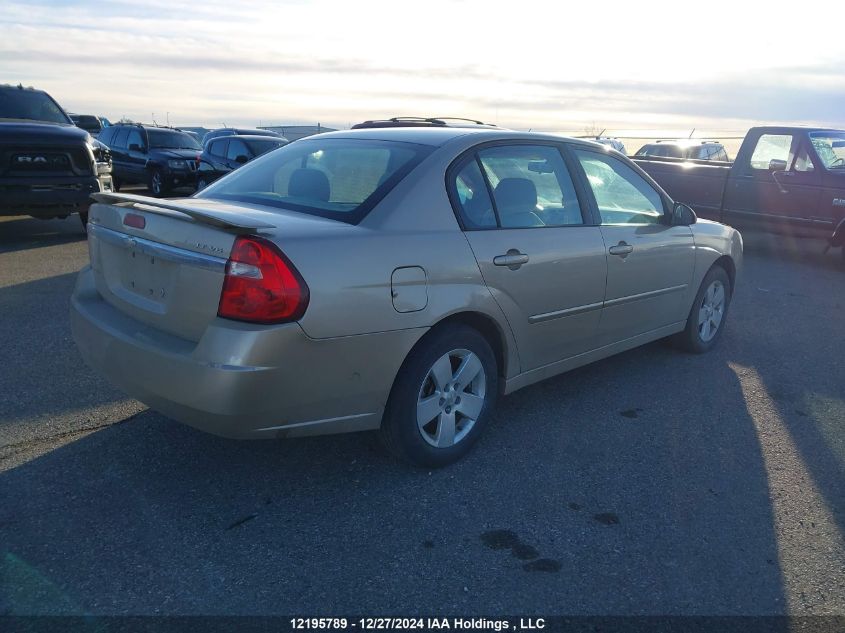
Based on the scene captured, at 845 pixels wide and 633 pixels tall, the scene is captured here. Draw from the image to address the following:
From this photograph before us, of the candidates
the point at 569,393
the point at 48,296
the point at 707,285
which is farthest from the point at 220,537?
the point at 48,296

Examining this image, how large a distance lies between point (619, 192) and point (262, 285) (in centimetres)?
282

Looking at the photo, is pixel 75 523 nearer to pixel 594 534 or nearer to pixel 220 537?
pixel 220 537

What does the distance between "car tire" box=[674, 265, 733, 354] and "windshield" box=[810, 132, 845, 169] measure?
5.64 m

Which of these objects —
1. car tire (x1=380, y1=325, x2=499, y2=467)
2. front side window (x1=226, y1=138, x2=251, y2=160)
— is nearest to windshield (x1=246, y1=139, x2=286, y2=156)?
front side window (x1=226, y1=138, x2=251, y2=160)

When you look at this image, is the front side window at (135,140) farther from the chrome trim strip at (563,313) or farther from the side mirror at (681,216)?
the chrome trim strip at (563,313)

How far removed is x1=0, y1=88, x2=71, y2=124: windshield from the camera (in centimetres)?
1045

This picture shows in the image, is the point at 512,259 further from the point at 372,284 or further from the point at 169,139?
the point at 169,139

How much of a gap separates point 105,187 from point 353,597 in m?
8.88

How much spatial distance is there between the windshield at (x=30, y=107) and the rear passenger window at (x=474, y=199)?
29.8 ft

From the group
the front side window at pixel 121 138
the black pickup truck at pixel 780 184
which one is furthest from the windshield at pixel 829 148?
the front side window at pixel 121 138

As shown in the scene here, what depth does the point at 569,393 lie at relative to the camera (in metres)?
4.83

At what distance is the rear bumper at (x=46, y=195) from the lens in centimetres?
908

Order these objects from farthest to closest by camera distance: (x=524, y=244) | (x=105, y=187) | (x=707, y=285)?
(x=105, y=187) < (x=707, y=285) < (x=524, y=244)

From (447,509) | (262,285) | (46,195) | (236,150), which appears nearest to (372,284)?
(262,285)
